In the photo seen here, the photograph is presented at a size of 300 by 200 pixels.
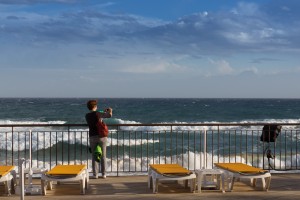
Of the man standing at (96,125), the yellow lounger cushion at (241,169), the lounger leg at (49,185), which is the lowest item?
the lounger leg at (49,185)

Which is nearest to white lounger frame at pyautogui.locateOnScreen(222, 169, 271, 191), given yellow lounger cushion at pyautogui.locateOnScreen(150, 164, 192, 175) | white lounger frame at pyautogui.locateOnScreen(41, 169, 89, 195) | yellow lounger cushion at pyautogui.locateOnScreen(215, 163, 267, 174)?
yellow lounger cushion at pyautogui.locateOnScreen(215, 163, 267, 174)

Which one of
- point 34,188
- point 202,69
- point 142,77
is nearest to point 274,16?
point 34,188

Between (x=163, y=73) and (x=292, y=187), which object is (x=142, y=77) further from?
(x=292, y=187)

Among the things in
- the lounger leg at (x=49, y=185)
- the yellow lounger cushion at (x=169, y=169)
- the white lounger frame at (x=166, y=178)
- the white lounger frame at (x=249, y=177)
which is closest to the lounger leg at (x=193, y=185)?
the white lounger frame at (x=166, y=178)

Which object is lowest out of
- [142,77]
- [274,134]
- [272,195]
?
[272,195]

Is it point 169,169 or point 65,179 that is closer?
point 65,179

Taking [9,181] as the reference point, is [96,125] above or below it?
above

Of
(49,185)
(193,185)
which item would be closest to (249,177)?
(193,185)

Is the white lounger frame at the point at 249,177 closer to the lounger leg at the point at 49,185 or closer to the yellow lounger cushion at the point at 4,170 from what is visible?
the lounger leg at the point at 49,185

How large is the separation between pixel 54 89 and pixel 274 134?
2736cm

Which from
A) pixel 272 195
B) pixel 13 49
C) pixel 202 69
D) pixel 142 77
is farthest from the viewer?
pixel 142 77

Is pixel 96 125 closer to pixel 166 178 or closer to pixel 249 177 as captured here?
pixel 166 178

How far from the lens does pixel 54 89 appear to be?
3528 cm

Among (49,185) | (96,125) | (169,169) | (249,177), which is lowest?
(49,185)
